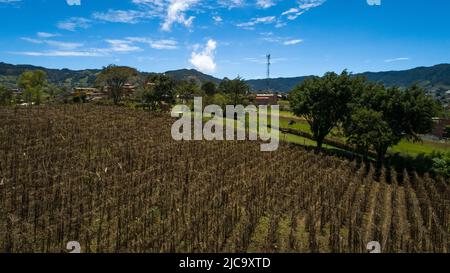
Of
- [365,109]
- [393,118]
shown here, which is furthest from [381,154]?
[365,109]

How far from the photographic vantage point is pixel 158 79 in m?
47.5

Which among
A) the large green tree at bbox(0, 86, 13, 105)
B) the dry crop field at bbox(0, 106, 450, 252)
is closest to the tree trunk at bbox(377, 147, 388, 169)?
the dry crop field at bbox(0, 106, 450, 252)

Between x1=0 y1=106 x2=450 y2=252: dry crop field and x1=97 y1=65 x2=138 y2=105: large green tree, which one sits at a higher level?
x1=97 y1=65 x2=138 y2=105: large green tree

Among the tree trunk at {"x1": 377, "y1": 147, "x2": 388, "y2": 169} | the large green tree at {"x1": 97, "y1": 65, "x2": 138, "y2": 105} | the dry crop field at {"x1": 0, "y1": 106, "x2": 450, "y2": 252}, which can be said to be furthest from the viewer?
the large green tree at {"x1": 97, "y1": 65, "x2": 138, "y2": 105}

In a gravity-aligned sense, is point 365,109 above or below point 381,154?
above

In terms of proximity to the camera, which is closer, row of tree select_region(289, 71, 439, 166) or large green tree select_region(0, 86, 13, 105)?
row of tree select_region(289, 71, 439, 166)

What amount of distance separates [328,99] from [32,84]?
59.6 meters

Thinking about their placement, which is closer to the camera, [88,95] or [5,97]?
[5,97]

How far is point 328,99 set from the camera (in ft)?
98.0

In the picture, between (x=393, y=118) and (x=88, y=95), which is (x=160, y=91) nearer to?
(x=393, y=118)

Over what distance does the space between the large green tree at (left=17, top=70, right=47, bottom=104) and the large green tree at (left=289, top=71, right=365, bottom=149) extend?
173 feet

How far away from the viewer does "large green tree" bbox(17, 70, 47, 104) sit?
62.0 m

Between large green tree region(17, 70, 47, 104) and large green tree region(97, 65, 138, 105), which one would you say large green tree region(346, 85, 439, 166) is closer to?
large green tree region(97, 65, 138, 105)
